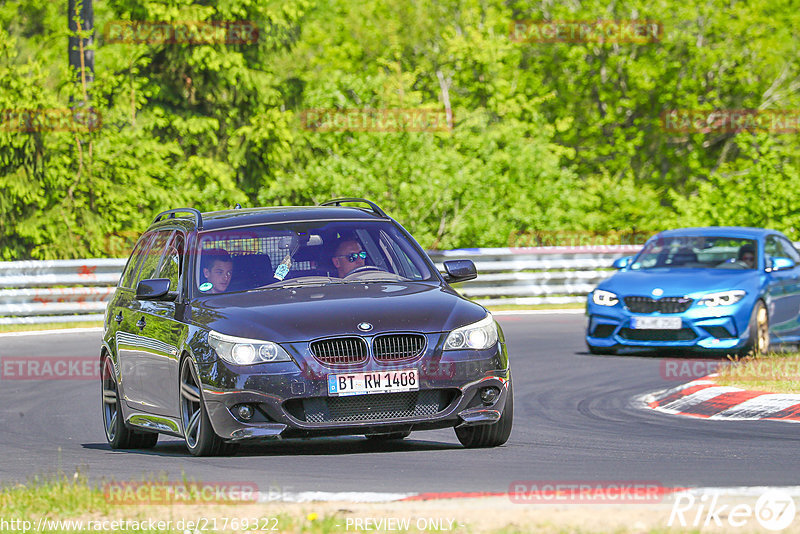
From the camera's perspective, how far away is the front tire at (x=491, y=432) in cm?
942

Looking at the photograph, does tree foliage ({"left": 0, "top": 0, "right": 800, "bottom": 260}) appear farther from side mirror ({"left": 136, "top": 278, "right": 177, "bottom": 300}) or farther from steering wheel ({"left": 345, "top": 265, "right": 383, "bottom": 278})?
steering wheel ({"left": 345, "top": 265, "right": 383, "bottom": 278})

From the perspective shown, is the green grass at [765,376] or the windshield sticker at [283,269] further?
the green grass at [765,376]

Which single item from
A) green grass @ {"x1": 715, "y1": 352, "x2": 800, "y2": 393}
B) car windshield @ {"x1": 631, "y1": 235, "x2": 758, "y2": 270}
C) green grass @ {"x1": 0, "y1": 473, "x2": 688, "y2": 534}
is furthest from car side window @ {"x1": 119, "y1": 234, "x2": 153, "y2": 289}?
car windshield @ {"x1": 631, "y1": 235, "x2": 758, "y2": 270}

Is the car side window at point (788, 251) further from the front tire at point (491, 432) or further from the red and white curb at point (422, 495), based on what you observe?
the red and white curb at point (422, 495)

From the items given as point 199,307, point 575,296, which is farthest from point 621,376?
point 575,296

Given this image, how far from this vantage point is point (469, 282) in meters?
25.6

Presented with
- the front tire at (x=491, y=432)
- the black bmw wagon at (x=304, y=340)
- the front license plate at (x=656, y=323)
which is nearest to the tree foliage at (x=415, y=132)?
the front license plate at (x=656, y=323)

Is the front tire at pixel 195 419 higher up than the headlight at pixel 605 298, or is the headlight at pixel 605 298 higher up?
the front tire at pixel 195 419

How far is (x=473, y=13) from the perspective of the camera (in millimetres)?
Result: 43688

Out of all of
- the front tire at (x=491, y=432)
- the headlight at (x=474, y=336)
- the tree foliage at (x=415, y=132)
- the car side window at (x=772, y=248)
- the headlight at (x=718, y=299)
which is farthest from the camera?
the tree foliage at (x=415, y=132)

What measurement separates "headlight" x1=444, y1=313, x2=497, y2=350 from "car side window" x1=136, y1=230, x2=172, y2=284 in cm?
271

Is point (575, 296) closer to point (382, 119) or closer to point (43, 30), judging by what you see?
point (382, 119)

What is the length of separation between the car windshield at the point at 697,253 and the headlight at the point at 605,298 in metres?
1.04

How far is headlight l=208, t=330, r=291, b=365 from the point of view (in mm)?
8750
